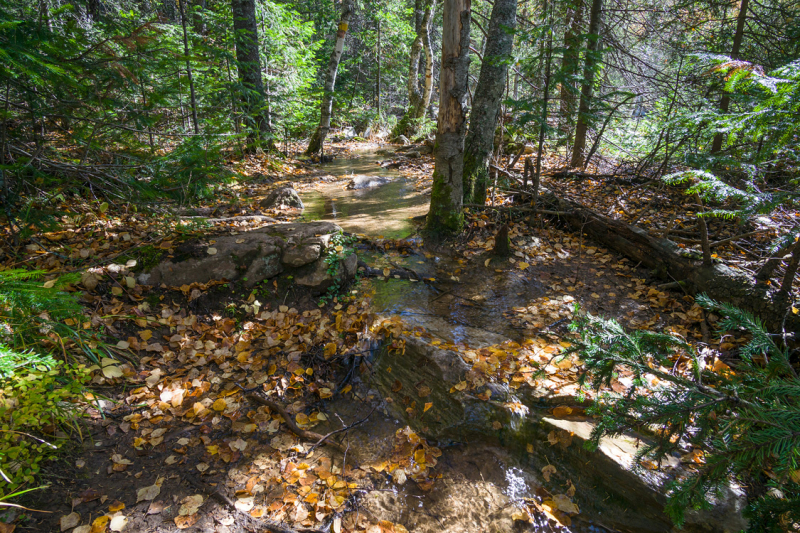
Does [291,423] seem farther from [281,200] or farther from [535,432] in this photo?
[281,200]

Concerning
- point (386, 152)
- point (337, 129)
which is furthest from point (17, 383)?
point (337, 129)

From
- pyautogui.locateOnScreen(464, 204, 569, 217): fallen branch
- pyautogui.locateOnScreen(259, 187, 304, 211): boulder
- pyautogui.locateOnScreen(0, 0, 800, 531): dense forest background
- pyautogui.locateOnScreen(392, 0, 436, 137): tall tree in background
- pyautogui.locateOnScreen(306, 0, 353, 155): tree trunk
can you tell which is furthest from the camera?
pyautogui.locateOnScreen(392, 0, 436, 137): tall tree in background

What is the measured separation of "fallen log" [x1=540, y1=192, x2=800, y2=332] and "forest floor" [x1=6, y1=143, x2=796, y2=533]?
224mm

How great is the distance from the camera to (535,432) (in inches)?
121

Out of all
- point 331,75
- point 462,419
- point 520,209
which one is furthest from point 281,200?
point 331,75

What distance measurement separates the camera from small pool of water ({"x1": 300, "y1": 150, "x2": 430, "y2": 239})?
6.82 m

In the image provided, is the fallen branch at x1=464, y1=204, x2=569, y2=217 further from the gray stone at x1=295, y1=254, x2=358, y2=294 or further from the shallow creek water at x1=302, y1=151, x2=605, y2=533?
the gray stone at x1=295, y1=254, x2=358, y2=294

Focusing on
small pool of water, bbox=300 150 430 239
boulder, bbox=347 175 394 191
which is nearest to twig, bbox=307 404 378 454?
small pool of water, bbox=300 150 430 239

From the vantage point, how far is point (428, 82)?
18484 millimetres

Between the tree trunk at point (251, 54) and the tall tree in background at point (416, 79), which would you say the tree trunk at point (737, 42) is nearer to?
the tree trunk at point (251, 54)

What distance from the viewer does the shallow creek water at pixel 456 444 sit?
8.91 feet

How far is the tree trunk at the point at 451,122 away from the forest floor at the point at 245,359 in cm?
49

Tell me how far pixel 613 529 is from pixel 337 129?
21715 millimetres

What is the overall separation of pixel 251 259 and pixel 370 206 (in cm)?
407
